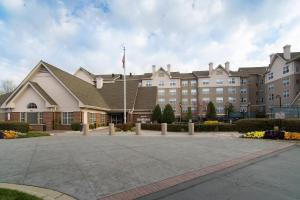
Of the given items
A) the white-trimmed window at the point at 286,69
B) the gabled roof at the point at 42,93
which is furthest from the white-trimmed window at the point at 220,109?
the gabled roof at the point at 42,93

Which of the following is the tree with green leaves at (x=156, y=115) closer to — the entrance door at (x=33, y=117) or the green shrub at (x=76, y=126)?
the green shrub at (x=76, y=126)

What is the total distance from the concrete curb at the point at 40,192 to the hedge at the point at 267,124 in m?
21.5

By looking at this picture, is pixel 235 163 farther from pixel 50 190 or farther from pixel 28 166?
pixel 28 166

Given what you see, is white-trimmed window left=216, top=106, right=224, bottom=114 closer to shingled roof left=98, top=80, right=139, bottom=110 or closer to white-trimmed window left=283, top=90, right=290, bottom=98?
white-trimmed window left=283, top=90, right=290, bottom=98

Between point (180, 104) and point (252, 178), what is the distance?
63.6 m

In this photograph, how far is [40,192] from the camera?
6.77 metres

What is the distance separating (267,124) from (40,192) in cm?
2281

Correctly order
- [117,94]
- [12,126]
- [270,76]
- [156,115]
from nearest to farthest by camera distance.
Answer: [12,126], [156,115], [117,94], [270,76]

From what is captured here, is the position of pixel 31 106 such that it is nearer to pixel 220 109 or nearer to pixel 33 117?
pixel 33 117

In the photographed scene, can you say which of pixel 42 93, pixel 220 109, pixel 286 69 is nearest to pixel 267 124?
pixel 42 93

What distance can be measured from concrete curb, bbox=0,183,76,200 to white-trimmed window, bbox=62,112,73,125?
2720 cm

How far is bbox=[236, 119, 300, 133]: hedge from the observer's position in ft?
74.5

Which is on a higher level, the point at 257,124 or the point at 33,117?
the point at 33,117

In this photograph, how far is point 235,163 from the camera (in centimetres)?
1085
